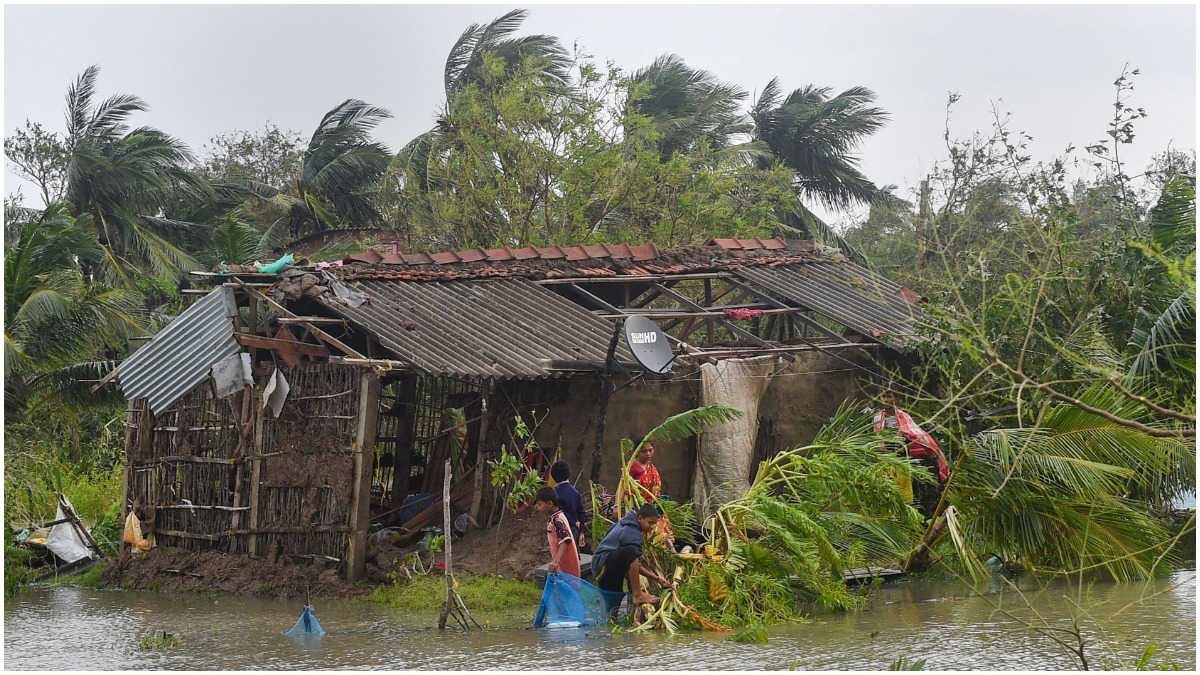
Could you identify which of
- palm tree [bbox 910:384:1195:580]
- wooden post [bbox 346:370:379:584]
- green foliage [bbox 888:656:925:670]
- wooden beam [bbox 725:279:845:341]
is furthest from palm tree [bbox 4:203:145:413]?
green foliage [bbox 888:656:925:670]

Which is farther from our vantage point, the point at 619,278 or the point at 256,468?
the point at 619,278

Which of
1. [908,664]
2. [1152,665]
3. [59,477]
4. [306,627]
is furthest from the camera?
[59,477]

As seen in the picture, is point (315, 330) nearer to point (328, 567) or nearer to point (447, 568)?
point (328, 567)

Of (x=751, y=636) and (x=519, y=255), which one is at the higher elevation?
(x=519, y=255)

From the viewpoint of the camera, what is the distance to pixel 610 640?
8.91 meters

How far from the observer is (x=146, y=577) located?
1263 cm

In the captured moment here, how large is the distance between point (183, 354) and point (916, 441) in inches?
266

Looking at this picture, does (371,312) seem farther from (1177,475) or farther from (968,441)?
(1177,475)

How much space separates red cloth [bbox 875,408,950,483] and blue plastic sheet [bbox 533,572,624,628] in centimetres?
296

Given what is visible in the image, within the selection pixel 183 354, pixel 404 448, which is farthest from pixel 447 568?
pixel 404 448

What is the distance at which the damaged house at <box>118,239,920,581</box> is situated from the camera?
11.6 m

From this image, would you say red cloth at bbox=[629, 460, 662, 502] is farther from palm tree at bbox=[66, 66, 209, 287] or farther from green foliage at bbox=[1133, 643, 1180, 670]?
palm tree at bbox=[66, 66, 209, 287]


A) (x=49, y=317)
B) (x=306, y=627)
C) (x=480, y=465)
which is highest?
(x=49, y=317)

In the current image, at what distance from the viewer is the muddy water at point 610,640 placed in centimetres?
820
